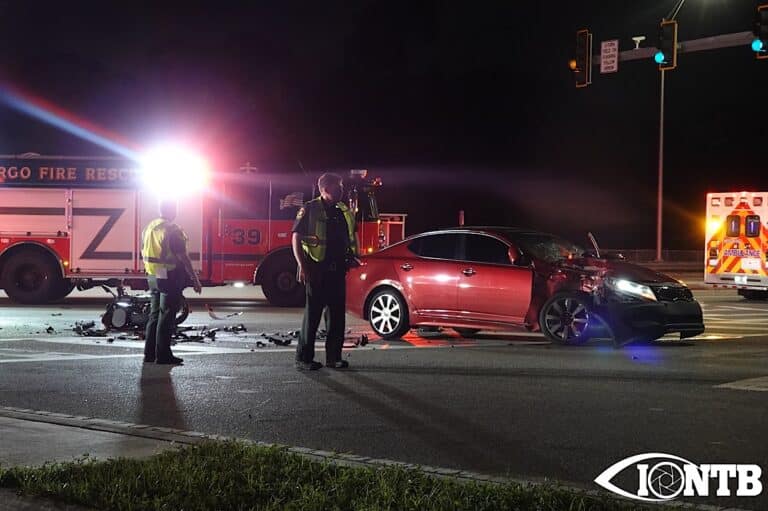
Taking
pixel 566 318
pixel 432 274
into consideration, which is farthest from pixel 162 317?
pixel 566 318

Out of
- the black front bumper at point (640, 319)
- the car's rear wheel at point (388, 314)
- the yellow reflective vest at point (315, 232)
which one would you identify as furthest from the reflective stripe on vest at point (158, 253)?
A: the black front bumper at point (640, 319)

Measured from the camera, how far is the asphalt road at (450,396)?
6.77 metres

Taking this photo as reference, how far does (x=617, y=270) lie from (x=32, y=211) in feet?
39.9

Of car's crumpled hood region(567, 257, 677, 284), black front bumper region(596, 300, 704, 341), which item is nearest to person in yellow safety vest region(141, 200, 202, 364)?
car's crumpled hood region(567, 257, 677, 284)

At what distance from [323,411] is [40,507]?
3238 millimetres

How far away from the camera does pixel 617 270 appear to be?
12523 millimetres

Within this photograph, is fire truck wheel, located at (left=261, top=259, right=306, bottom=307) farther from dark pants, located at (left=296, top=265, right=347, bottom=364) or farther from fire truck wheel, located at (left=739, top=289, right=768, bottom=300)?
fire truck wheel, located at (left=739, top=289, right=768, bottom=300)

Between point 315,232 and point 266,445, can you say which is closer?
point 266,445

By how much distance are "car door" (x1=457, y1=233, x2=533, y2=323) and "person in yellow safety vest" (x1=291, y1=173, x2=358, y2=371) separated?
3069mm

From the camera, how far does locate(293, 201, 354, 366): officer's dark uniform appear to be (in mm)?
10305

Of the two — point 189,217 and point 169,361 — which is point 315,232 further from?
point 189,217

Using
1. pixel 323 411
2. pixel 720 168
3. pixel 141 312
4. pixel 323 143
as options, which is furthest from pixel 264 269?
pixel 720 168

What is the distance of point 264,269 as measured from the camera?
19.6 meters
